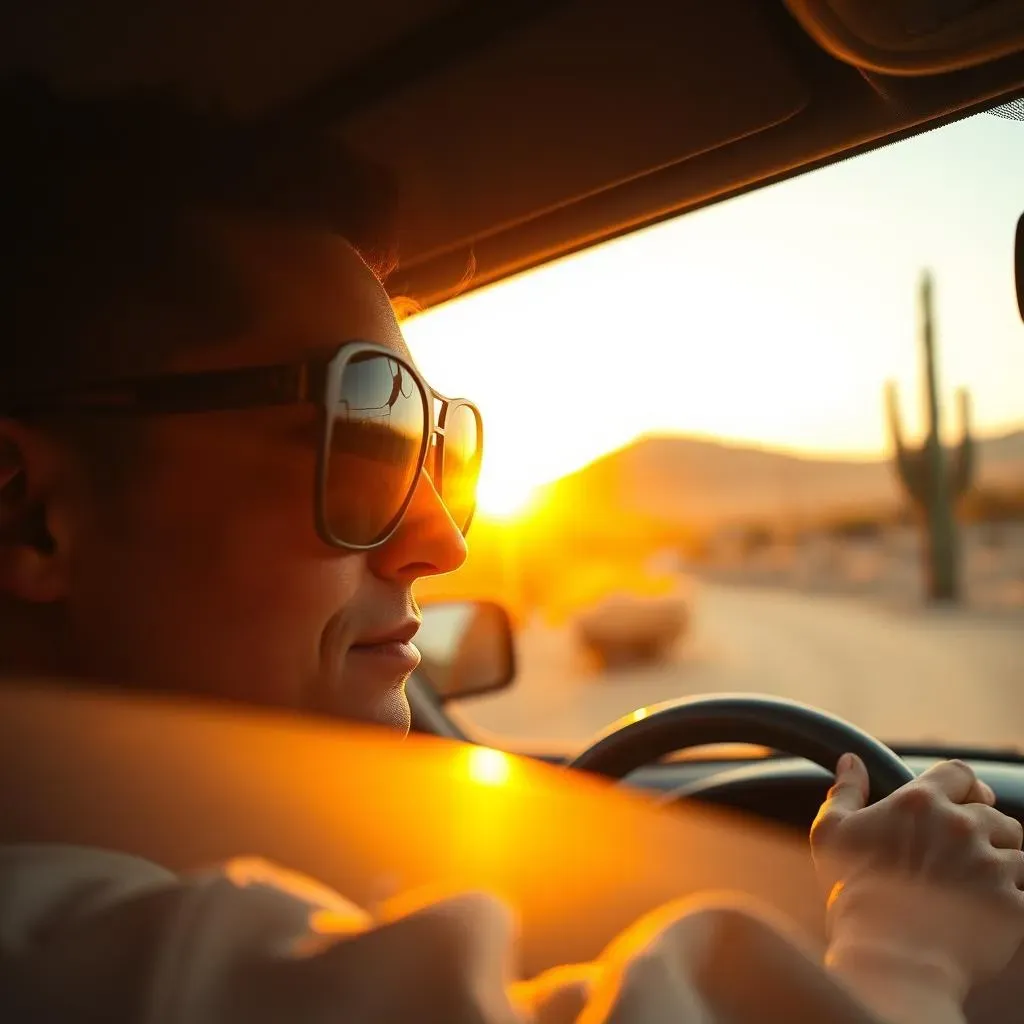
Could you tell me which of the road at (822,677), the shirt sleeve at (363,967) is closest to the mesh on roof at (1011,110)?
the shirt sleeve at (363,967)

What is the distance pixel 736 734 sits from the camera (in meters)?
2.13

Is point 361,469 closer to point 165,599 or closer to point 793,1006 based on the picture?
point 165,599

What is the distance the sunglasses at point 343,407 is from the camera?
4.96 feet

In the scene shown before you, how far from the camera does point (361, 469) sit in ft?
5.21

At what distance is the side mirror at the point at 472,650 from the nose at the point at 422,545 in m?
1.35

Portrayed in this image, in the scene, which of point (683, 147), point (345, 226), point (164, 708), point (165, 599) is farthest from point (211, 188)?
point (683, 147)

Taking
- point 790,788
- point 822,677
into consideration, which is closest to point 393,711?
point 790,788

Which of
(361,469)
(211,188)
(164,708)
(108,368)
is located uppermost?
(211,188)

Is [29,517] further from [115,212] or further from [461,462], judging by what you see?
[461,462]

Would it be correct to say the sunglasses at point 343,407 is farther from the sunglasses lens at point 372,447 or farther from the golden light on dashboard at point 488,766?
the golden light on dashboard at point 488,766

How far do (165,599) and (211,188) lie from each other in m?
0.67

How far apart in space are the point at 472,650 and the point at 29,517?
193 centimetres

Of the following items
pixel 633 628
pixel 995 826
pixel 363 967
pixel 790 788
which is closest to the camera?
pixel 363 967

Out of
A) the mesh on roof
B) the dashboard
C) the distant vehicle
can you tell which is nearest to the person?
the dashboard
